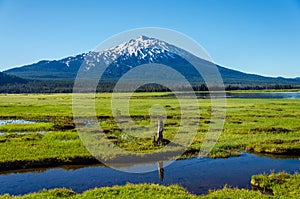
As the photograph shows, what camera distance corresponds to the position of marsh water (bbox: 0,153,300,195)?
1884 centimetres

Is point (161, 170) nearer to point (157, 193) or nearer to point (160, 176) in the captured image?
point (160, 176)

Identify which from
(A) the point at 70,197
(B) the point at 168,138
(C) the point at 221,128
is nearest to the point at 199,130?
(C) the point at 221,128

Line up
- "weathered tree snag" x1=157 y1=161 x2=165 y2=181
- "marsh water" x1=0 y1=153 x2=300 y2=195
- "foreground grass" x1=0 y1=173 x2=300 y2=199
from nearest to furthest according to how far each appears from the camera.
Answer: "foreground grass" x1=0 y1=173 x2=300 y2=199 → "marsh water" x1=0 y1=153 x2=300 y2=195 → "weathered tree snag" x1=157 y1=161 x2=165 y2=181

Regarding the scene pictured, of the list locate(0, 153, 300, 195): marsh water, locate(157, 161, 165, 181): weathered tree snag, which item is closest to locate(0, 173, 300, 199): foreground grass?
locate(0, 153, 300, 195): marsh water

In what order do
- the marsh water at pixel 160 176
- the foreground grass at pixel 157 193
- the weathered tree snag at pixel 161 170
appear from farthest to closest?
the weathered tree snag at pixel 161 170 → the marsh water at pixel 160 176 → the foreground grass at pixel 157 193

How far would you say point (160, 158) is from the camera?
24953 millimetres

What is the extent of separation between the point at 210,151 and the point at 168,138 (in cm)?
581

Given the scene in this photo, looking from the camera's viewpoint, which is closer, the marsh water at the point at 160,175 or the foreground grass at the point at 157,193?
the foreground grass at the point at 157,193

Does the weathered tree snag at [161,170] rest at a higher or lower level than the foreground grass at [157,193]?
lower

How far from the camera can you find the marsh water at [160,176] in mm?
18844

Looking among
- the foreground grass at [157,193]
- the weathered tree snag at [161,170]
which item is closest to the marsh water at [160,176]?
the weathered tree snag at [161,170]

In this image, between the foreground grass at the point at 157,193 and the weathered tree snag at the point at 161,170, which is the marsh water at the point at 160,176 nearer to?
the weathered tree snag at the point at 161,170

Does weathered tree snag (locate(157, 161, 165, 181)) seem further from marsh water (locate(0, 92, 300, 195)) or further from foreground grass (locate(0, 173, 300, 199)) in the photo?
foreground grass (locate(0, 173, 300, 199))

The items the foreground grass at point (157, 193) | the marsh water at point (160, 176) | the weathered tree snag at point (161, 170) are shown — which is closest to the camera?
the foreground grass at point (157, 193)
